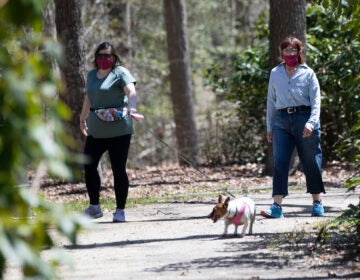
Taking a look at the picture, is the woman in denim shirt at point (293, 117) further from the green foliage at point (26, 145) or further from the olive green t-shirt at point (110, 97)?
the green foliage at point (26, 145)

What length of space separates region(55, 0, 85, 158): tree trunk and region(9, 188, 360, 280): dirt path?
4817mm

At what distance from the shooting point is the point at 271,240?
7914 millimetres

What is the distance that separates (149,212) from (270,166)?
4.80 meters

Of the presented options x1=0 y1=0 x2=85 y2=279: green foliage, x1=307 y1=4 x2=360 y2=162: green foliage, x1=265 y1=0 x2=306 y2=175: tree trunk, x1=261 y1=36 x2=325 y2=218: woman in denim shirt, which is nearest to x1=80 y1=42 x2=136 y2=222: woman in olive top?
x1=261 y1=36 x2=325 y2=218: woman in denim shirt

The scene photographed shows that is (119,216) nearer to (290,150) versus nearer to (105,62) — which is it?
A: (105,62)

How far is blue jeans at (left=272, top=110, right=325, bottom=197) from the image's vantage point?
9.52 metres

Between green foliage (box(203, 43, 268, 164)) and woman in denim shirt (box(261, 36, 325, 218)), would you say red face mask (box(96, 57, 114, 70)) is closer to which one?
woman in denim shirt (box(261, 36, 325, 218))

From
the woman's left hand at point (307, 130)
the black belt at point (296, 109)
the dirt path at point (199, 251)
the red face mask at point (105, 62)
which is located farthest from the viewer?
the red face mask at point (105, 62)

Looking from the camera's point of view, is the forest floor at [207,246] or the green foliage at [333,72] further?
the green foliage at [333,72]

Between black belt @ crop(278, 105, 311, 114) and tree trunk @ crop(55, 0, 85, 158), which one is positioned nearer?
black belt @ crop(278, 105, 311, 114)

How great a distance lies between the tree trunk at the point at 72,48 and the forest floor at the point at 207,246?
2956mm

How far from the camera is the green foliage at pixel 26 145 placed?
256 cm

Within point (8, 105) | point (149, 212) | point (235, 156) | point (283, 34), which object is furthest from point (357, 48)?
point (8, 105)

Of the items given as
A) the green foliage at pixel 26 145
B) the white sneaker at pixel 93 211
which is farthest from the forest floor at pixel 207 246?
the green foliage at pixel 26 145
